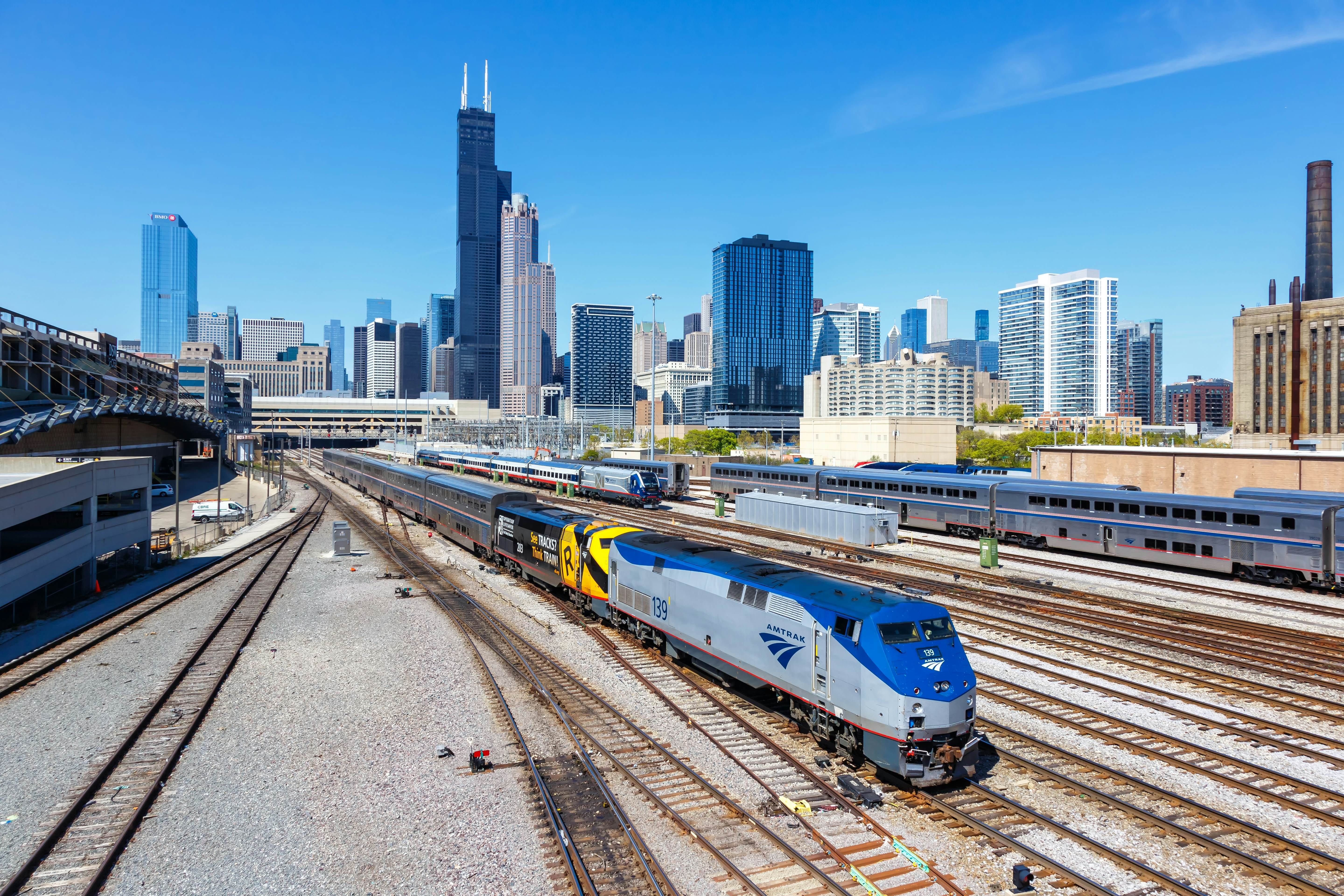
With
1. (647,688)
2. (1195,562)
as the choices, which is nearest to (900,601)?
(647,688)

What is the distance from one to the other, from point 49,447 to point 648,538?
204 ft

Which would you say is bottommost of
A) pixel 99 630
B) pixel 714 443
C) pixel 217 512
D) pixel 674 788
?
pixel 99 630

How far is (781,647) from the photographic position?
16094mm

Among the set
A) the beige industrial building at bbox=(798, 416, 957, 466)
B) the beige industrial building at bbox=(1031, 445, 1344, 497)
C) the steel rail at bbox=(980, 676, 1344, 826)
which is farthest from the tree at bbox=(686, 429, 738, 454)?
the steel rail at bbox=(980, 676, 1344, 826)

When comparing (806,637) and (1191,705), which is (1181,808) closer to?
(1191,705)

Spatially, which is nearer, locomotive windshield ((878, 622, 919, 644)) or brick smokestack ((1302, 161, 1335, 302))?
locomotive windshield ((878, 622, 919, 644))

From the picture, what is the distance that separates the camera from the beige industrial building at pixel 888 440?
3654 inches

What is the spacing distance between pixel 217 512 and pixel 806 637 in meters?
61.5

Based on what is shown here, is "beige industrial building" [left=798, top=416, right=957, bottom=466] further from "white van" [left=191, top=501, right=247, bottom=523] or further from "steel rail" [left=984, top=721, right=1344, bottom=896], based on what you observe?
"steel rail" [left=984, top=721, right=1344, bottom=896]

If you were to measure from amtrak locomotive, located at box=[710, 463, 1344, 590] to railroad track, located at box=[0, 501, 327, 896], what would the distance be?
38.1 meters

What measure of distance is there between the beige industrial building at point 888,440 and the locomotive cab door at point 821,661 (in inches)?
3066

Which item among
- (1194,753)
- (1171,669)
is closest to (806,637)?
(1194,753)

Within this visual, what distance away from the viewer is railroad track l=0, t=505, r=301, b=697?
21.4 m

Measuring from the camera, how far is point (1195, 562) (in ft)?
111
